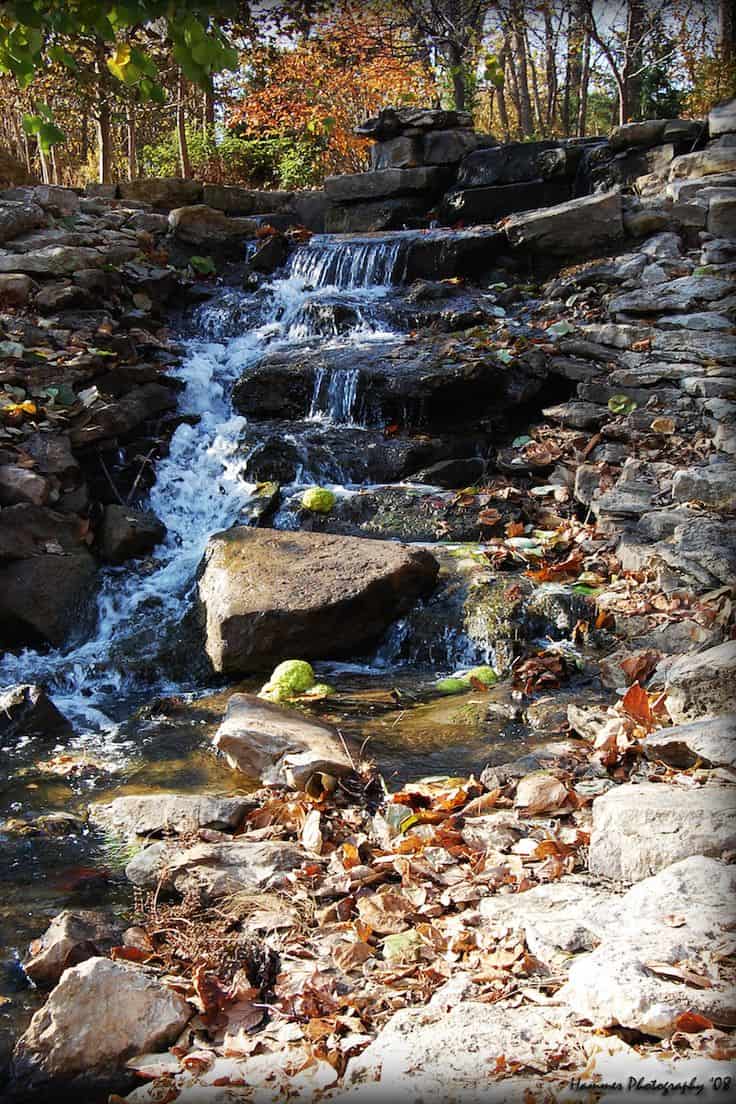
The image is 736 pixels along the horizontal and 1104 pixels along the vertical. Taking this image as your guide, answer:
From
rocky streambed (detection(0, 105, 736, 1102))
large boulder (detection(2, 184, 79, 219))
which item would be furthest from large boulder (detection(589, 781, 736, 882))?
large boulder (detection(2, 184, 79, 219))

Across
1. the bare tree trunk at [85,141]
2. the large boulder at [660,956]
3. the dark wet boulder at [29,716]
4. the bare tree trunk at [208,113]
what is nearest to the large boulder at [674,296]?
the dark wet boulder at [29,716]

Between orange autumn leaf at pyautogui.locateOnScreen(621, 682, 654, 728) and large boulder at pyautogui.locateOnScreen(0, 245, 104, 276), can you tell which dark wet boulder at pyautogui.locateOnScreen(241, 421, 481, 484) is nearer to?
large boulder at pyautogui.locateOnScreen(0, 245, 104, 276)

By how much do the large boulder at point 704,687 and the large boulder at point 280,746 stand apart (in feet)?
4.48

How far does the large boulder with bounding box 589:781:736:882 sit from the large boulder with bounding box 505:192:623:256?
28.6 feet

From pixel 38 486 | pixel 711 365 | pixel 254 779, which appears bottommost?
pixel 254 779

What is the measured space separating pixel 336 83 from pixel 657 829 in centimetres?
1759

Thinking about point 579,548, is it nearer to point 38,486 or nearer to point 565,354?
point 565,354

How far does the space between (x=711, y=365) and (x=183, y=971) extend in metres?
6.43

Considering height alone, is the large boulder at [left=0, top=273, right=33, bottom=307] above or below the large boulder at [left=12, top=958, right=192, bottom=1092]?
above

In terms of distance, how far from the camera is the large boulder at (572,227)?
995cm

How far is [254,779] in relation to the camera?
384 centimetres

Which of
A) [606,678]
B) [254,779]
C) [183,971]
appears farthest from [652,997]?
[606,678]


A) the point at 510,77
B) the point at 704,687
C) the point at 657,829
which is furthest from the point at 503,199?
the point at 510,77

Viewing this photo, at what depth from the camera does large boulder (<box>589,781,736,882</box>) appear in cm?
227
